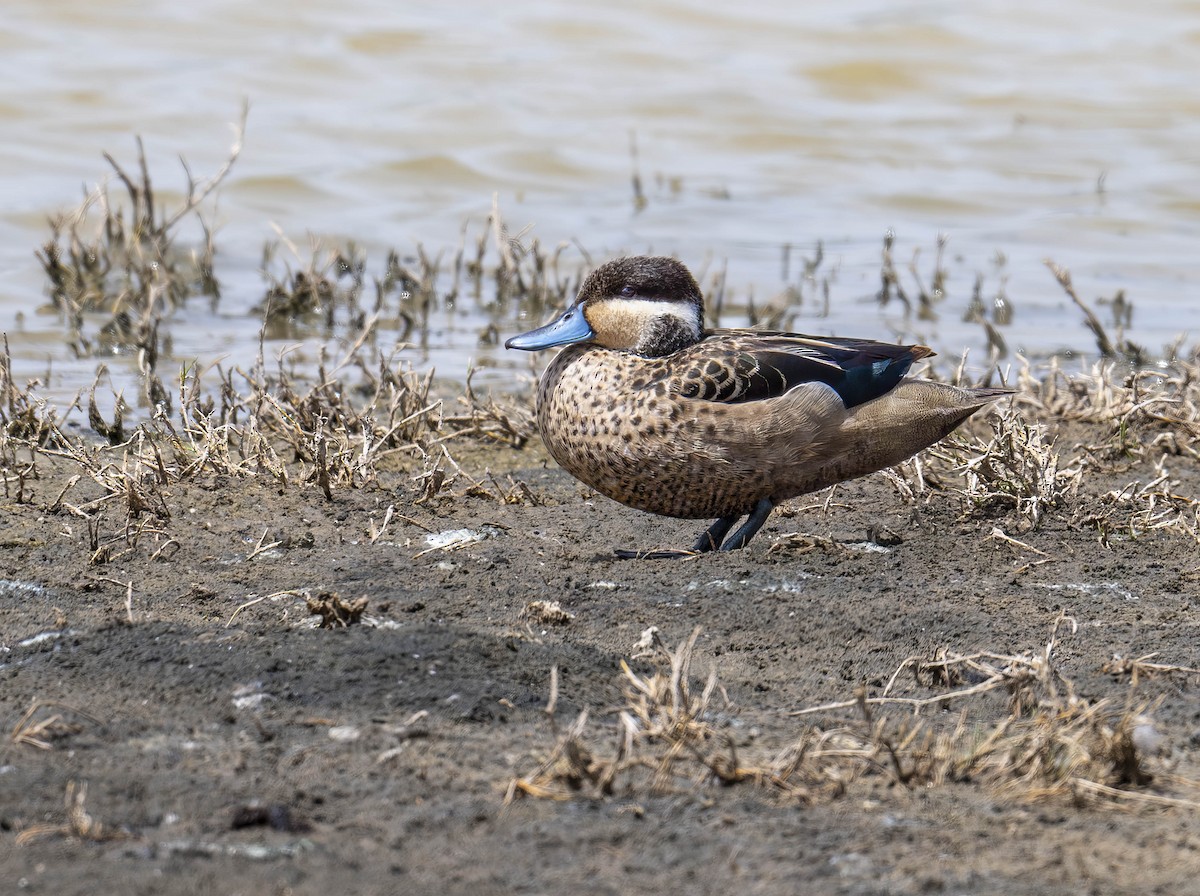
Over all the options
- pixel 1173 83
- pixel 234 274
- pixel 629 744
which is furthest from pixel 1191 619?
pixel 1173 83

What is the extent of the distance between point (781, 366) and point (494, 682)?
1525 mm

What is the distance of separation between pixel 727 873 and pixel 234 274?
7.48 meters

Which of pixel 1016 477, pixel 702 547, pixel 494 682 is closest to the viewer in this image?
pixel 494 682

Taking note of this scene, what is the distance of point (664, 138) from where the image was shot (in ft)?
41.2

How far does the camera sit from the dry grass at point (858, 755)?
279 cm

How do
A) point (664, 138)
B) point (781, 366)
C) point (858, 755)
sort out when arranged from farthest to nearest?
point (664, 138) < point (781, 366) < point (858, 755)

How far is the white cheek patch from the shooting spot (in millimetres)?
4617

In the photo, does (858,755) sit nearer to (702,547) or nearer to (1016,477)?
(702,547)

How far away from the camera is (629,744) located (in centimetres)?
280

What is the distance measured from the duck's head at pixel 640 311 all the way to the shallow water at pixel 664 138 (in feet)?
9.25

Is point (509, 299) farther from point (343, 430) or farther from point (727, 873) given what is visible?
point (727, 873)

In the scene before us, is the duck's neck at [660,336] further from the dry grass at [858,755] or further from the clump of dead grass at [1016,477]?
the dry grass at [858,755]

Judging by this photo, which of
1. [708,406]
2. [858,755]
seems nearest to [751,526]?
[708,406]

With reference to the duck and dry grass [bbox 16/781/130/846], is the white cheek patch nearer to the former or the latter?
the duck
